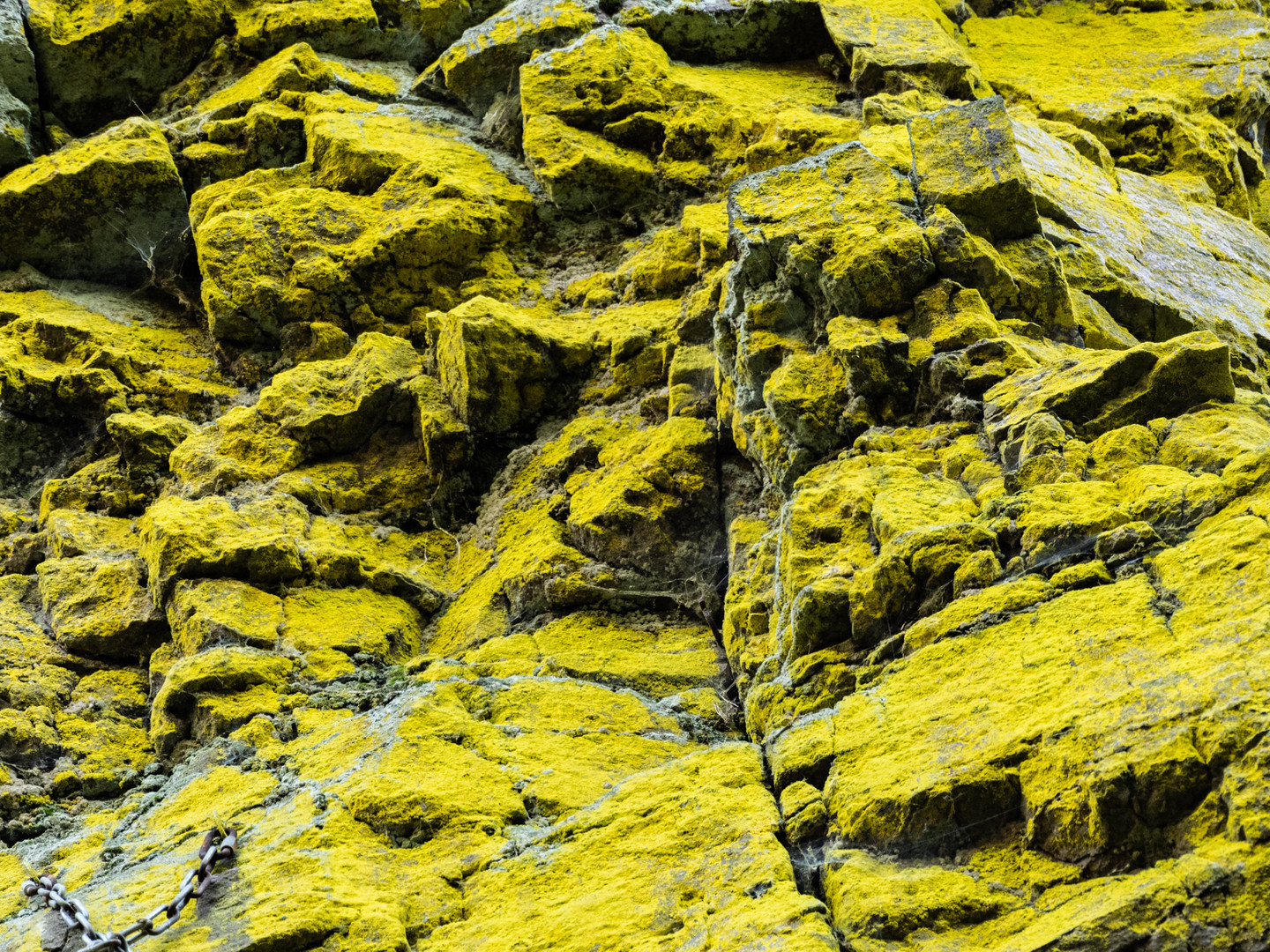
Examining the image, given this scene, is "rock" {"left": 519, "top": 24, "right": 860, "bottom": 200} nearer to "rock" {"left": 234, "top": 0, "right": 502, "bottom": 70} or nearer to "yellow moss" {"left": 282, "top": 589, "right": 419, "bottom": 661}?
"rock" {"left": 234, "top": 0, "right": 502, "bottom": 70}

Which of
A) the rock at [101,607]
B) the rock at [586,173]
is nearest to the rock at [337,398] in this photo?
the rock at [101,607]

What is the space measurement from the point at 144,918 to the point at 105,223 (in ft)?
20.0

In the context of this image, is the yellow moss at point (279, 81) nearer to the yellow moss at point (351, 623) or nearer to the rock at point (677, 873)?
the yellow moss at point (351, 623)

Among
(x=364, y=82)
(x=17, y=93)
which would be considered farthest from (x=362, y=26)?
(x=17, y=93)

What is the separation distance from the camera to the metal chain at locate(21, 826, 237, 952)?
3738mm

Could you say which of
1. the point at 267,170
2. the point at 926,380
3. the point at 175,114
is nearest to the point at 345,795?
the point at 926,380

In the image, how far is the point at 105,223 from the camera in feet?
28.2

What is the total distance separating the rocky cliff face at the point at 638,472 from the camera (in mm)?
3592

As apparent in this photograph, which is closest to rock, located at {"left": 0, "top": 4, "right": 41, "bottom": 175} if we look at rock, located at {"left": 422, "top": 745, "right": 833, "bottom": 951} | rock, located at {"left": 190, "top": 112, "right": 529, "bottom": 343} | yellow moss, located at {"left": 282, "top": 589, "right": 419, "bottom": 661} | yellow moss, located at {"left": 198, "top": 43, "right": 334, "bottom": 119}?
yellow moss, located at {"left": 198, "top": 43, "right": 334, "bottom": 119}

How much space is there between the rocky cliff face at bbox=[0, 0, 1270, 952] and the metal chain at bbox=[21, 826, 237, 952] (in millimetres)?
100

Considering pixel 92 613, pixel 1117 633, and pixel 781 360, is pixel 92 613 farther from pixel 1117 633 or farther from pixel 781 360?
pixel 1117 633

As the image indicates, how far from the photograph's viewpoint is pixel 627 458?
20.3 ft

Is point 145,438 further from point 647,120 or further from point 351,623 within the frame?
point 647,120

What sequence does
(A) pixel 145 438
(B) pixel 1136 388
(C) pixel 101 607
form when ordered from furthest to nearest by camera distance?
(A) pixel 145 438, (C) pixel 101 607, (B) pixel 1136 388
